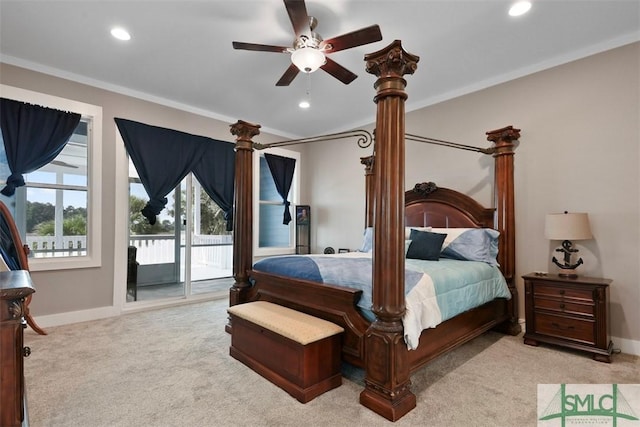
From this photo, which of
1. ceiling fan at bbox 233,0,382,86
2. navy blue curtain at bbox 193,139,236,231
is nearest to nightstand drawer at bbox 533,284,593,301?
ceiling fan at bbox 233,0,382,86

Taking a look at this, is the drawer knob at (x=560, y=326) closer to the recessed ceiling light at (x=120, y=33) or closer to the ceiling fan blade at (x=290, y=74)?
the ceiling fan blade at (x=290, y=74)

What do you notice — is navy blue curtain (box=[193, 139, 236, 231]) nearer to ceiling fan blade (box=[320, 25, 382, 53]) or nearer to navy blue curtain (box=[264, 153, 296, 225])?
navy blue curtain (box=[264, 153, 296, 225])

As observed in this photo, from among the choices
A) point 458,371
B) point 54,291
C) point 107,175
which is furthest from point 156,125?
point 458,371

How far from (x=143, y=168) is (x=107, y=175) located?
40 centimetres

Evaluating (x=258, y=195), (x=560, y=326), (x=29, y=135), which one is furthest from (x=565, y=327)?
(x=29, y=135)

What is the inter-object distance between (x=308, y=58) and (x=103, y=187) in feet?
9.91

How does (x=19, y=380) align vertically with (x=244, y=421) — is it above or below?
above

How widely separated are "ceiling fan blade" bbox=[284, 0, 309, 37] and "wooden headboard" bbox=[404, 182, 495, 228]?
2.51 metres

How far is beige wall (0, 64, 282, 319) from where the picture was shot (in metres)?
3.42

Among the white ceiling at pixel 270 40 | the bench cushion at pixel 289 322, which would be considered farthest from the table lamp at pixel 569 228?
the bench cushion at pixel 289 322

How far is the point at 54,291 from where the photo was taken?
138 inches

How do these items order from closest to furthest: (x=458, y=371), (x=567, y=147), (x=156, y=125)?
(x=458, y=371)
(x=567, y=147)
(x=156, y=125)

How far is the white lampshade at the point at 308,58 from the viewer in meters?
2.47

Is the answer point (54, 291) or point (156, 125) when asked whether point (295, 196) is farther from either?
point (54, 291)
